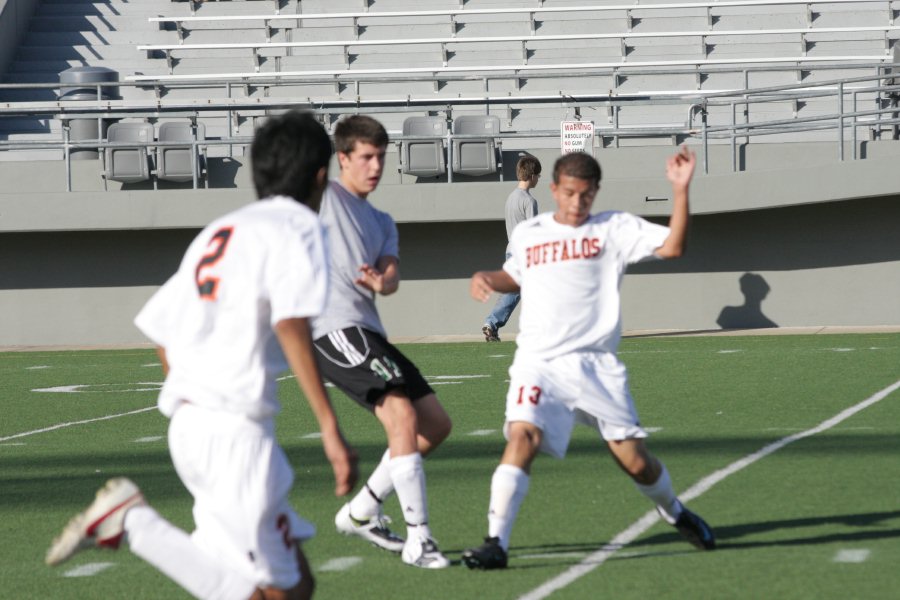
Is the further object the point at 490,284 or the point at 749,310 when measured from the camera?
the point at 749,310

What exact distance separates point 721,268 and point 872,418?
1027 cm

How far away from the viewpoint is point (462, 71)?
2631 cm

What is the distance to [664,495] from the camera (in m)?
6.28

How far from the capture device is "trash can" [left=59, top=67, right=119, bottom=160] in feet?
73.8

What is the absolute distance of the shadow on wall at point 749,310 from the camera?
20516mm

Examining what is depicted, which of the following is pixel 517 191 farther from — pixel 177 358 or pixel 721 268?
pixel 177 358

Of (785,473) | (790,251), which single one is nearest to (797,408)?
(785,473)

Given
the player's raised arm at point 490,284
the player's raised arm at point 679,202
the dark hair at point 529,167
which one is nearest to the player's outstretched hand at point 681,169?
the player's raised arm at point 679,202

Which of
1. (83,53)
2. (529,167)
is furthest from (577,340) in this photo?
(83,53)

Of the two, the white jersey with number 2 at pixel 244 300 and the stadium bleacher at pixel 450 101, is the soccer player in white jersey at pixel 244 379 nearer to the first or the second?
the white jersey with number 2 at pixel 244 300

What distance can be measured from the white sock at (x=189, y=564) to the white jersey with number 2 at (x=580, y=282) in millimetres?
2333

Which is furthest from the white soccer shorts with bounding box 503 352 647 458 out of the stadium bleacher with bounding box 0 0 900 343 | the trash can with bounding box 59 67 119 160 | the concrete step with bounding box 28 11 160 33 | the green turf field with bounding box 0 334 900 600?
the concrete step with bounding box 28 11 160 33

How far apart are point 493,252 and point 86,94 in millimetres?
7756

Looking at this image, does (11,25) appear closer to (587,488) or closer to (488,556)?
(587,488)
